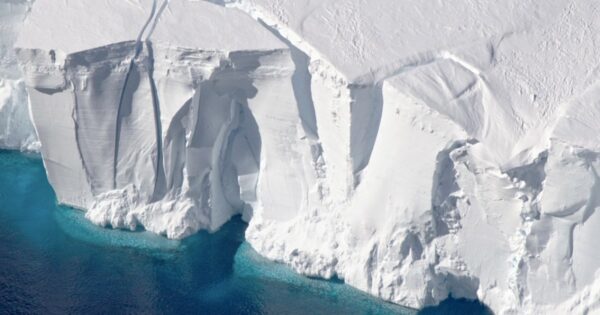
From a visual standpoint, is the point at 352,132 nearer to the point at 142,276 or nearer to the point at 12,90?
the point at 142,276

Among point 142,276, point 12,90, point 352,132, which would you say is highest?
point 352,132

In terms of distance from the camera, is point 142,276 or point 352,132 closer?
point 352,132

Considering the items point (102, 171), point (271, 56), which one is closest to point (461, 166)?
point (271, 56)

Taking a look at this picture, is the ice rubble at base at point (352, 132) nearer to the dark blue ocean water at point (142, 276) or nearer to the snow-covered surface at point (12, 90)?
the dark blue ocean water at point (142, 276)

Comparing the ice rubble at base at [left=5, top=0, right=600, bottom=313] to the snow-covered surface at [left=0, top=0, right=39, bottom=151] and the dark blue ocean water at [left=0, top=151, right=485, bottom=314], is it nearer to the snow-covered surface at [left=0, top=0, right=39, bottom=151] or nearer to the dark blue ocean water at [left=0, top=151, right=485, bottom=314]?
the dark blue ocean water at [left=0, top=151, right=485, bottom=314]

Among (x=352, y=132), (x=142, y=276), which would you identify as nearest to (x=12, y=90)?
(x=142, y=276)

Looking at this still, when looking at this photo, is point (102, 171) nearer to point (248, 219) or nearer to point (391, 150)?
point (248, 219)
